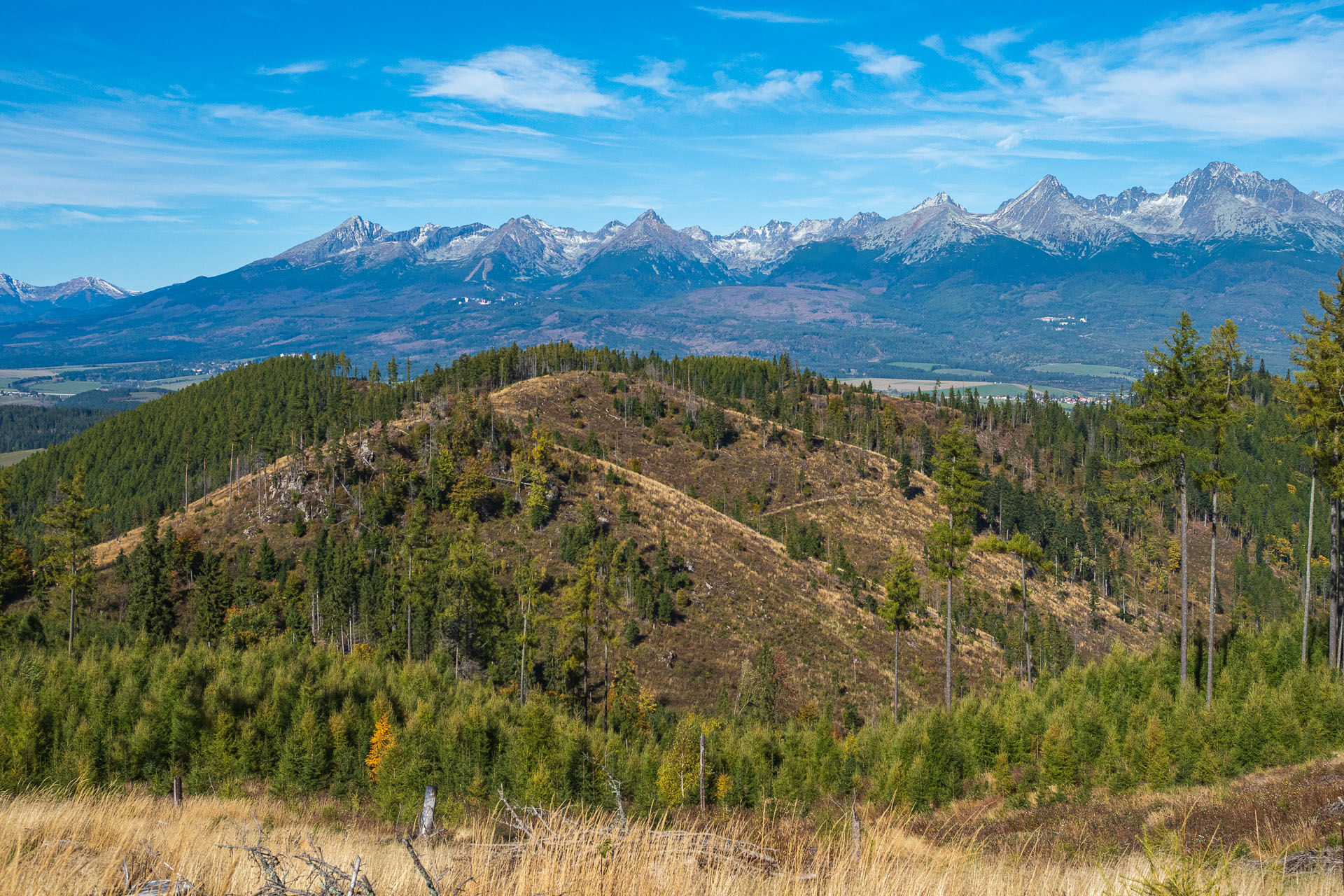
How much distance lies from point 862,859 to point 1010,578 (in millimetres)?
122976

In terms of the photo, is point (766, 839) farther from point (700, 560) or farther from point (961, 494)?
point (700, 560)

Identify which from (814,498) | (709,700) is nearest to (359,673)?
(709,700)

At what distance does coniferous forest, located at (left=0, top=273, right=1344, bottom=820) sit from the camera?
30.0m

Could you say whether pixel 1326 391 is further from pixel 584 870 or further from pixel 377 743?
pixel 377 743

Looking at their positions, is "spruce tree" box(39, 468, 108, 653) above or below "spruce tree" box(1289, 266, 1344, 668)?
below

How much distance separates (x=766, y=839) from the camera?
28.5 ft

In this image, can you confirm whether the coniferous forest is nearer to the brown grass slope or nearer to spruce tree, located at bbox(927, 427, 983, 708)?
spruce tree, located at bbox(927, 427, 983, 708)

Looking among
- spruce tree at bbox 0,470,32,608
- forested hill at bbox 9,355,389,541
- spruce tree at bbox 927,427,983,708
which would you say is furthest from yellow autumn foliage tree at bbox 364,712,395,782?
forested hill at bbox 9,355,389,541

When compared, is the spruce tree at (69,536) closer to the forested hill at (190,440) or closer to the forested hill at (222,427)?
the forested hill at (190,440)

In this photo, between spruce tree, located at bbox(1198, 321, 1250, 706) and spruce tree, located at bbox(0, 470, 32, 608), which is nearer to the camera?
spruce tree, located at bbox(1198, 321, 1250, 706)

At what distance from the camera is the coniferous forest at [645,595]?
98.3 ft

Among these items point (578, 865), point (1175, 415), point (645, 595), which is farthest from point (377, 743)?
point (645, 595)

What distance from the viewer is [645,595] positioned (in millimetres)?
80375

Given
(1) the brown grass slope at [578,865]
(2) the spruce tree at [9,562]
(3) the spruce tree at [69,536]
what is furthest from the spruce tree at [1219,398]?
(2) the spruce tree at [9,562]
